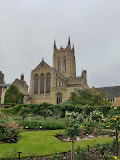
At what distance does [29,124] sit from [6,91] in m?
26.3

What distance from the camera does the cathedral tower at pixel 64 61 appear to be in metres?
60.4

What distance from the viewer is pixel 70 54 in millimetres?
62500

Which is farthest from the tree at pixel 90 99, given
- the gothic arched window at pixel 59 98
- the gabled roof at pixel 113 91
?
the gabled roof at pixel 113 91

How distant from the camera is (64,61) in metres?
62.2

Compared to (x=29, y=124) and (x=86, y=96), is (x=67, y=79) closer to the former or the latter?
(x=86, y=96)

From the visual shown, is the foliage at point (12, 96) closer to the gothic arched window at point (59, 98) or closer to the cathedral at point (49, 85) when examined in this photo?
the cathedral at point (49, 85)

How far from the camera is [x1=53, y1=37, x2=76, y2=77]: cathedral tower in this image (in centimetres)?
6037

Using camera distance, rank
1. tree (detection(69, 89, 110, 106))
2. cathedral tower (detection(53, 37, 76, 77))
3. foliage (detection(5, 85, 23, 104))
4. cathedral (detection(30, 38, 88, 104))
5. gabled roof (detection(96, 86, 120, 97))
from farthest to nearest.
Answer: cathedral tower (detection(53, 37, 76, 77)) < gabled roof (detection(96, 86, 120, 97)) < cathedral (detection(30, 38, 88, 104)) < foliage (detection(5, 85, 23, 104)) < tree (detection(69, 89, 110, 106))

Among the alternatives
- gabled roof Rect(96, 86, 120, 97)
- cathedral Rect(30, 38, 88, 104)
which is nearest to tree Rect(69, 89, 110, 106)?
cathedral Rect(30, 38, 88, 104)

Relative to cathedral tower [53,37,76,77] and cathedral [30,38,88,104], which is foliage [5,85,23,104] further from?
cathedral tower [53,37,76,77]

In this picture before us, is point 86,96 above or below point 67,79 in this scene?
below

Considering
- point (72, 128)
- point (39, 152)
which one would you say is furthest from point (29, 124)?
point (72, 128)

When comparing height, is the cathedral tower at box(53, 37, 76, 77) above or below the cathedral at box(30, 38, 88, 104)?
above

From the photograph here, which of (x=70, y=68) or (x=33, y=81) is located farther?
(x=70, y=68)
